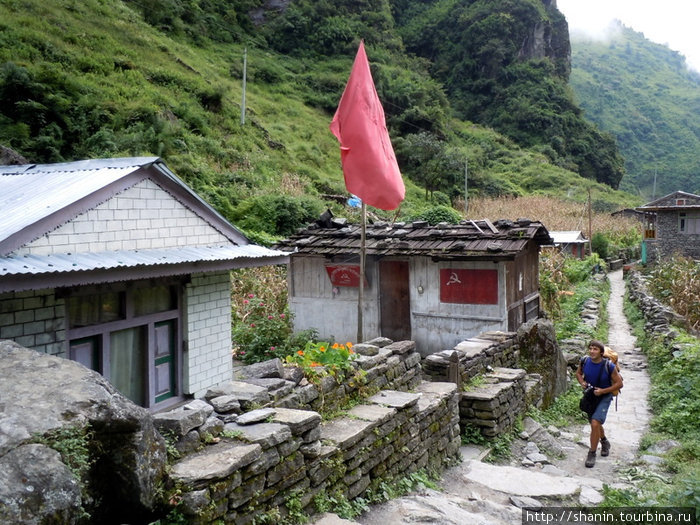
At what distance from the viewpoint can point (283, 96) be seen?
141 feet

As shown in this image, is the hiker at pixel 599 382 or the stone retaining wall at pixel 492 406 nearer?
the hiker at pixel 599 382

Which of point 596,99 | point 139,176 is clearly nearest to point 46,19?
point 139,176

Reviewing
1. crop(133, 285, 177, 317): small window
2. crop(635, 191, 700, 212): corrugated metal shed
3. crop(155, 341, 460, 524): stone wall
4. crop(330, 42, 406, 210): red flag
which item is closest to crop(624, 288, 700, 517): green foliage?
crop(155, 341, 460, 524): stone wall

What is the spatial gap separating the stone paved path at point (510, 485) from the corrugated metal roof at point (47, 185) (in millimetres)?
3855

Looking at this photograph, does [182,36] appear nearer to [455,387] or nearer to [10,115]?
[10,115]

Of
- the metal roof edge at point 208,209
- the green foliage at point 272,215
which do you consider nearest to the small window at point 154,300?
the metal roof edge at point 208,209

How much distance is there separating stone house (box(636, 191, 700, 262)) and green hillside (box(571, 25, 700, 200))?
44876 millimetres

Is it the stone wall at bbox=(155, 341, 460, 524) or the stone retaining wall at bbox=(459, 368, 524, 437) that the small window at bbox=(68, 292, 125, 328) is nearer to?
the stone wall at bbox=(155, 341, 460, 524)

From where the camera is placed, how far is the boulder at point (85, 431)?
229 cm

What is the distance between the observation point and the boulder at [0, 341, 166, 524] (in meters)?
2.29

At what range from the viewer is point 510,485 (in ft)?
18.9

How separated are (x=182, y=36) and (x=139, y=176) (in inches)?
1687

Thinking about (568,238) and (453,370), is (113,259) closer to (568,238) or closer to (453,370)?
(453,370)

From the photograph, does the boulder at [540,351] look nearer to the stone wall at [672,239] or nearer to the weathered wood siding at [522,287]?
the weathered wood siding at [522,287]
